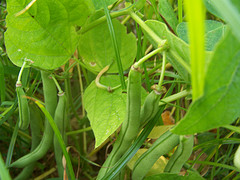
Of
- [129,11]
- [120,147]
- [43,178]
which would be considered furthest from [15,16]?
[43,178]

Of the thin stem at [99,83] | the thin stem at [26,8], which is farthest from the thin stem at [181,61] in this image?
the thin stem at [26,8]

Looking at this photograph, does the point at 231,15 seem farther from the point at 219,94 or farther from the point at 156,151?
the point at 156,151

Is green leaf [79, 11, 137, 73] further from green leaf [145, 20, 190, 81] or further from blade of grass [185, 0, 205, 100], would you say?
blade of grass [185, 0, 205, 100]

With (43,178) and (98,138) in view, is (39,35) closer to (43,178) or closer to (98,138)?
(98,138)

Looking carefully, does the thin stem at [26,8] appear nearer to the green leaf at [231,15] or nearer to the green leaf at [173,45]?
the green leaf at [173,45]

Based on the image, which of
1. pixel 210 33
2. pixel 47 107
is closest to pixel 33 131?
pixel 47 107
